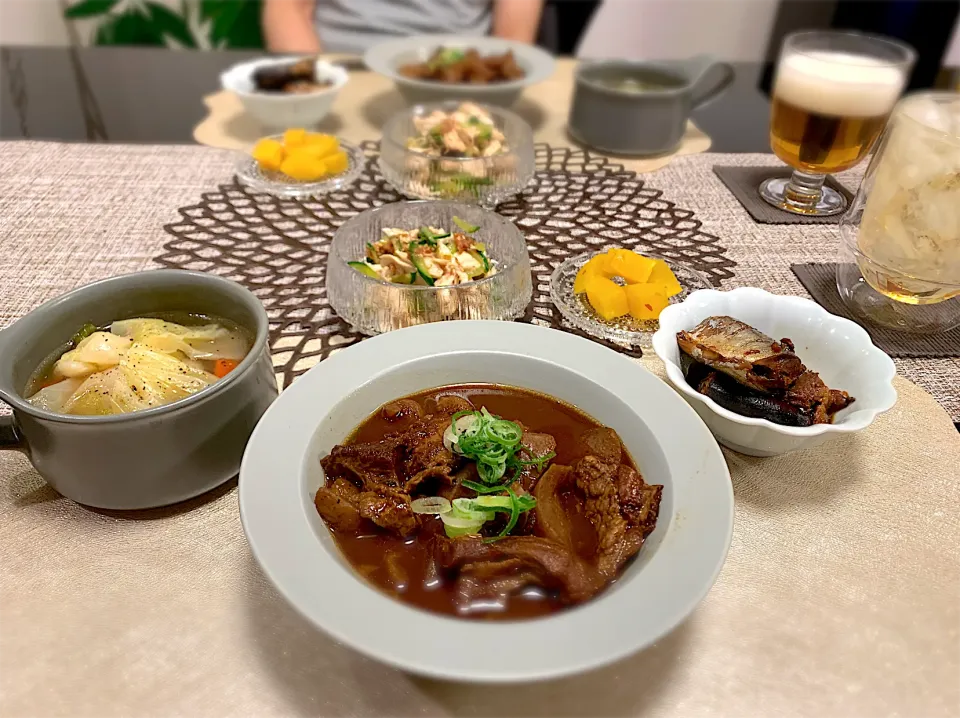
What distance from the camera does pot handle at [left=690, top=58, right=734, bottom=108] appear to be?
2.63 metres

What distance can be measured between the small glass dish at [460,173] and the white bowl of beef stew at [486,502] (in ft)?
2.91

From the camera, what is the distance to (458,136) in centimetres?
215

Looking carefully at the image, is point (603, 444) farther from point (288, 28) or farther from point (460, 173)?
point (288, 28)

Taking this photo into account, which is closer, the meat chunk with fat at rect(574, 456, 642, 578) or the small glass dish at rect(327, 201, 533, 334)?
the meat chunk with fat at rect(574, 456, 642, 578)

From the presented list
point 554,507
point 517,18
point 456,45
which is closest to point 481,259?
point 554,507

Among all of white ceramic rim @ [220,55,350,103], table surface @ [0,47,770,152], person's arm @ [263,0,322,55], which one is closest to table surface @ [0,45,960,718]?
white ceramic rim @ [220,55,350,103]

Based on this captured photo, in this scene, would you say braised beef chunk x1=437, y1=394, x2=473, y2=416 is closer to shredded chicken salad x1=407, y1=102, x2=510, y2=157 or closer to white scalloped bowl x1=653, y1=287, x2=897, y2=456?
white scalloped bowl x1=653, y1=287, x2=897, y2=456

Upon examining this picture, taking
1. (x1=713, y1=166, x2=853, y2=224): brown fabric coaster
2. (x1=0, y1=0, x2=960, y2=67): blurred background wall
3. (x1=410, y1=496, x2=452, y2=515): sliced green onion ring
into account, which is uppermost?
(x1=410, y1=496, x2=452, y2=515): sliced green onion ring

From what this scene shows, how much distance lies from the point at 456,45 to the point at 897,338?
2217 millimetres

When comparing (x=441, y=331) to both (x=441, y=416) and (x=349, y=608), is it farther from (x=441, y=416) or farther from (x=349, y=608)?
(x=349, y=608)

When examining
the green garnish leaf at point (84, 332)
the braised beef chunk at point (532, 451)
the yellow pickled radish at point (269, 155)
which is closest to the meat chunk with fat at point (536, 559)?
the braised beef chunk at point (532, 451)

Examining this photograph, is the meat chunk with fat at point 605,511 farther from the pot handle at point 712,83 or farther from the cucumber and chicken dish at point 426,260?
the pot handle at point 712,83

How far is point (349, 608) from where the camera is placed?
78cm

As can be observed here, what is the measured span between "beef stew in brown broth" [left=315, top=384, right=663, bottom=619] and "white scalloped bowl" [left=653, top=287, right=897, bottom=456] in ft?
0.70
